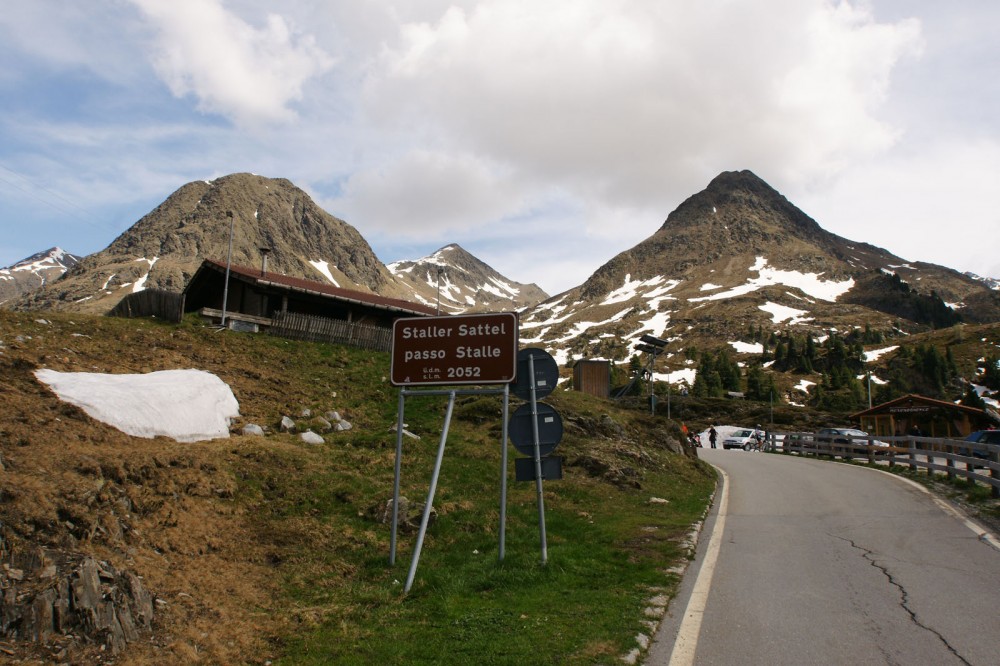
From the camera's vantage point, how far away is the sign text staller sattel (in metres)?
9.29

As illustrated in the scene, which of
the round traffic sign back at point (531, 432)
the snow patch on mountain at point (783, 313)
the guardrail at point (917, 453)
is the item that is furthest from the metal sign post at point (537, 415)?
the snow patch on mountain at point (783, 313)

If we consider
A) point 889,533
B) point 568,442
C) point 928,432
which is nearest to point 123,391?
point 568,442

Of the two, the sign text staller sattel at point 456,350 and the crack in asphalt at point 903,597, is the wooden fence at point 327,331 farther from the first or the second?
the crack in asphalt at point 903,597

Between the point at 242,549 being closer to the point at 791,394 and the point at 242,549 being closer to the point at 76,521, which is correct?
the point at 76,521

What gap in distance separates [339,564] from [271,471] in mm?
3526

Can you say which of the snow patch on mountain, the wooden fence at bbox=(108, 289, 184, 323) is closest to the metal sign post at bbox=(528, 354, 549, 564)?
the wooden fence at bbox=(108, 289, 184, 323)

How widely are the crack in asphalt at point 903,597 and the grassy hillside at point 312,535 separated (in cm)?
257

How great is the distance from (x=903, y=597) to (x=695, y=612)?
2.72 meters

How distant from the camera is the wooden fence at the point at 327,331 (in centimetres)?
2642

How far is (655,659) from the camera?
18.0 feet

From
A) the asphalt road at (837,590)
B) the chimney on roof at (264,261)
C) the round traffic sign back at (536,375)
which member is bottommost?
the asphalt road at (837,590)

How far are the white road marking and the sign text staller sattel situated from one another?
3.71m

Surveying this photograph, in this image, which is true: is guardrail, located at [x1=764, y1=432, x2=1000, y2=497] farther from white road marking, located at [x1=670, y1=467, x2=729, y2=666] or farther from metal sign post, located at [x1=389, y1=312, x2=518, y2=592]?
metal sign post, located at [x1=389, y1=312, x2=518, y2=592]

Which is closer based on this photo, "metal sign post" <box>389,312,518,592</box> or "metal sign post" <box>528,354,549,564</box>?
"metal sign post" <box>528,354,549,564</box>
